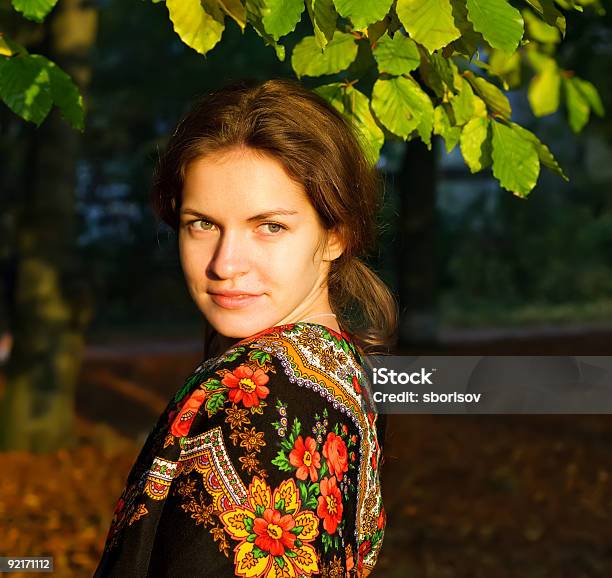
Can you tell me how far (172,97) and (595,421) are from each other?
10471 millimetres

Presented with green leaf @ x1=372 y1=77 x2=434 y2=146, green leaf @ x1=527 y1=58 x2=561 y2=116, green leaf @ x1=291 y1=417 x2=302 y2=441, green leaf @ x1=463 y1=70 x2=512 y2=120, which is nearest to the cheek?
green leaf @ x1=291 y1=417 x2=302 y2=441

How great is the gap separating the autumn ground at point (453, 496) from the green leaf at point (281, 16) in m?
2.86

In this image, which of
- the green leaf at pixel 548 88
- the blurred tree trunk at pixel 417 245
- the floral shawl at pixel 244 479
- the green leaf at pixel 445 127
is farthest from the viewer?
the blurred tree trunk at pixel 417 245

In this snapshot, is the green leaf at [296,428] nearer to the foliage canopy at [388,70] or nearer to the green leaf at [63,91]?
the foliage canopy at [388,70]

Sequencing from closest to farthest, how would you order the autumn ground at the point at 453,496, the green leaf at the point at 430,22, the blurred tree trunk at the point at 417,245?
the green leaf at the point at 430,22, the autumn ground at the point at 453,496, the blurred tree trunk at the point at 417,245

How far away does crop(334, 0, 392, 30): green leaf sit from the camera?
2.02 meters

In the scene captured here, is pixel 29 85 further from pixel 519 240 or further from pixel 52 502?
pixel 519 240

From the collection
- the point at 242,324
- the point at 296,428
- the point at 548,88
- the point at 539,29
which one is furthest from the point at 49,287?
the point at 296,428

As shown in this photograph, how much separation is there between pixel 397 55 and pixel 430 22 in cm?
35

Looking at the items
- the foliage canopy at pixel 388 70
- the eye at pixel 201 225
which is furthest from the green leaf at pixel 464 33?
the eye at pixel 201 225

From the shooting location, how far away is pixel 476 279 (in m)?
20.4

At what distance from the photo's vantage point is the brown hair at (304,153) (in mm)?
1872

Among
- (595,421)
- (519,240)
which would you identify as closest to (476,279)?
(519,240)

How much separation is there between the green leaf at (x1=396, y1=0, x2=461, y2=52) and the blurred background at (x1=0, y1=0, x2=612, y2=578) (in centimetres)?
76
